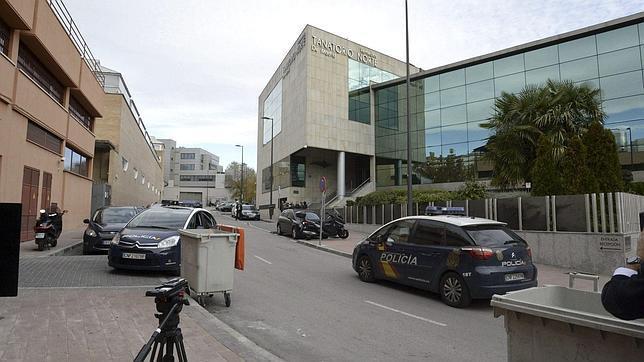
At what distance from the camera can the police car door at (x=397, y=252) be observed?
9398 millimetres

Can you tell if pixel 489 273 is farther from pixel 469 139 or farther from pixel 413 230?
pixel 469 139

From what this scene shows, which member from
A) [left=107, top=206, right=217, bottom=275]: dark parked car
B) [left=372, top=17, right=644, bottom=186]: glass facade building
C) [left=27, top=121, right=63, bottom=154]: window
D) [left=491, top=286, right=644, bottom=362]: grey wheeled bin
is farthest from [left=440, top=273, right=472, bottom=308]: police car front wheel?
[left=372, top=17, right=644, bottom=186]: glass facade building

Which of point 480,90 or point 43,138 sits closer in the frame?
point 43,138

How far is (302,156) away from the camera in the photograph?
4888cm

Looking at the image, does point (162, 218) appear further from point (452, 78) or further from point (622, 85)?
point (452, 78)

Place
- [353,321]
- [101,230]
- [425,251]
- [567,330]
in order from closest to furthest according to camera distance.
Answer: [567,330] → [353,321] → [425,251] → [101,230]

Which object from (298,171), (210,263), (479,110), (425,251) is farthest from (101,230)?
(298,171)

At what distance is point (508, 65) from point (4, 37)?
32602 mm

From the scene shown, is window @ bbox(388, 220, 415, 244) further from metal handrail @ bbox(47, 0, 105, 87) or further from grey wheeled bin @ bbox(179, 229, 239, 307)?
metal handrail @ bbox(47, 0, 105, 87)

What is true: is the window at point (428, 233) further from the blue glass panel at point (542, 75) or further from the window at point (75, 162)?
the blue glass panel at point (542, 75)

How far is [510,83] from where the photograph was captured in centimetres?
3484

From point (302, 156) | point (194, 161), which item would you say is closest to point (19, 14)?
point (302, 156)

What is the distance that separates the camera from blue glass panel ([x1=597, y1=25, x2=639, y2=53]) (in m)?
28.6

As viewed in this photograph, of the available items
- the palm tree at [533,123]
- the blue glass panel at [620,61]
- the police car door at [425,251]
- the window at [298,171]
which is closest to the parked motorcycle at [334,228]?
the palm tree at [533,123]
